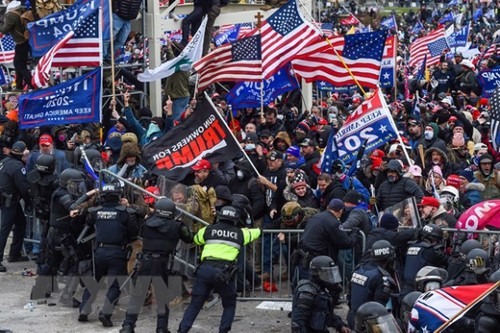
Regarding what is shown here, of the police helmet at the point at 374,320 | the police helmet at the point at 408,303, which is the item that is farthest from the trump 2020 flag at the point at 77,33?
the police helmet at the point at 374,320

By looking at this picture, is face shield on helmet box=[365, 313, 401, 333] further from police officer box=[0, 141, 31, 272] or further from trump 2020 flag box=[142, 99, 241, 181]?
police officer box=[0, 141, 31, 272]

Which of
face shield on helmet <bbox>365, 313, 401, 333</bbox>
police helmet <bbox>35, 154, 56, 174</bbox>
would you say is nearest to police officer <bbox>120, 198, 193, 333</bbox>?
police helmet <bbox>35, 154, 56, 174</bbox>

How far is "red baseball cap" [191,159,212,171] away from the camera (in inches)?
631

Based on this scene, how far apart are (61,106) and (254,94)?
389cm

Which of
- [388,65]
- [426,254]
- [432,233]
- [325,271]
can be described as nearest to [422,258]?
[426,254]

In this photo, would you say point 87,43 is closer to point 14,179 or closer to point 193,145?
point 14,179

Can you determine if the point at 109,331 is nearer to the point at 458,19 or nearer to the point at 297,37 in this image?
the point at 297,37

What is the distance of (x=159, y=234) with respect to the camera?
14.0 m

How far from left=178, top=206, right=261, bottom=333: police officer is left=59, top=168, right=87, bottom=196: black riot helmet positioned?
2.40m

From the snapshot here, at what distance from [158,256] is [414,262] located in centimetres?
282

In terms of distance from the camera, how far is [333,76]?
19.9 metres

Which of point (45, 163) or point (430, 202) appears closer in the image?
point (430, 202)

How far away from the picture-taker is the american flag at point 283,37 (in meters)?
19.3

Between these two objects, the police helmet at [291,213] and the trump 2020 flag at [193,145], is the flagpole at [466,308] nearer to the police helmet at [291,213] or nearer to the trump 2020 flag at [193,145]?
the police helmet at [291,213]
